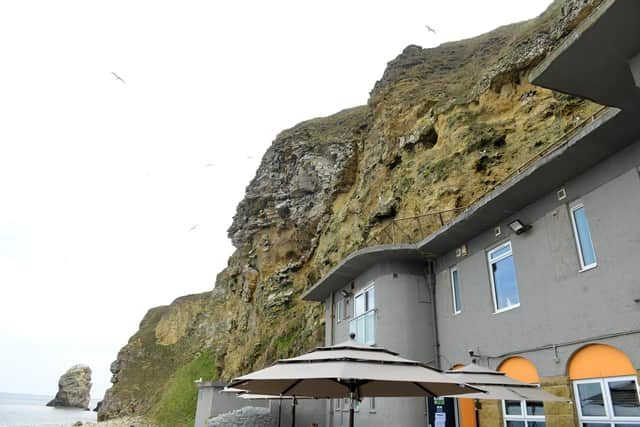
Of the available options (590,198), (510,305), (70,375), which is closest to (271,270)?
(510,305)

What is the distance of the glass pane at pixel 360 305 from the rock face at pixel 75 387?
496 feet

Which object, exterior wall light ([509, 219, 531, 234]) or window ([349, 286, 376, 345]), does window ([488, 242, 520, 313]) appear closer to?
exterior wall light ([509, 219, 531, 234])

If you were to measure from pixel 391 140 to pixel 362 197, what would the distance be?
3.65 metres

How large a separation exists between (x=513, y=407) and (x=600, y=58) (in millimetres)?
8023

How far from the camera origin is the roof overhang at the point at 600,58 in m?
4.64

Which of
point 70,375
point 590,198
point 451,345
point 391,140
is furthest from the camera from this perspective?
point 70,375

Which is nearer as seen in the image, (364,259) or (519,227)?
(519,227)

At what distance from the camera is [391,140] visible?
24.5m

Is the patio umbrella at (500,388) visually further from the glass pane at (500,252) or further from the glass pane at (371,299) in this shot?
the glass pane at (371,299)

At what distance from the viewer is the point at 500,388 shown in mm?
8133

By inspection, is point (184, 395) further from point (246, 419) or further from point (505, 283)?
point (505, 283)

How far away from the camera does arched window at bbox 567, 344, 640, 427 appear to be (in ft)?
24.2

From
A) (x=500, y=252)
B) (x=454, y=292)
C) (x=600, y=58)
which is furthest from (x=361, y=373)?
(x=454, y=292)

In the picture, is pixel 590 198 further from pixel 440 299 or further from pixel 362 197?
pixel 362 197
